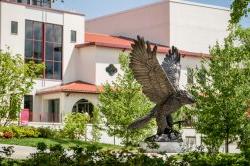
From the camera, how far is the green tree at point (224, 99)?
2712 cm

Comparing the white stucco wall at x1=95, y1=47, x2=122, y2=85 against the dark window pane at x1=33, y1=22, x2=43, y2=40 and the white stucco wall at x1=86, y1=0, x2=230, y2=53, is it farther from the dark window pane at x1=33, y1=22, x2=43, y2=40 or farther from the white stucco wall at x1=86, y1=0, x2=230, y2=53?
the white stucco wall at x1=86, y1=0, x2=230, y2=53

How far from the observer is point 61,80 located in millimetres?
49875

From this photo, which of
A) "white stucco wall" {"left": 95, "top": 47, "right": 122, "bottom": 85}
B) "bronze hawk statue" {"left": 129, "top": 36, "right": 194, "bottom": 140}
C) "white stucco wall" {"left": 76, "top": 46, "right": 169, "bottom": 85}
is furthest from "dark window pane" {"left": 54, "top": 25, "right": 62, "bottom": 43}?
"bronze hawk statue" {"left": 129, "top": 36, "right": 194, "bottom": 140}

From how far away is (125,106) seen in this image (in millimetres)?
34125

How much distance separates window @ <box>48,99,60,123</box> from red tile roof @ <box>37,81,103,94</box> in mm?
1154

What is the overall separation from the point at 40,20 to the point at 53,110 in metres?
7.37

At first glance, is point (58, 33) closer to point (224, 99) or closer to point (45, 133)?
point (45, 133)

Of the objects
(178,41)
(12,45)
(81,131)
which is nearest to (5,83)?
(81,131)

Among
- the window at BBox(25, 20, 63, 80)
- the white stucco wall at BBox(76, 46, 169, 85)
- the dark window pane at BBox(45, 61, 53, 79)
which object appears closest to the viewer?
the window at BBox(25, 20, 63, 80)

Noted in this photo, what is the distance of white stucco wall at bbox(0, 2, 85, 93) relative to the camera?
46188mm

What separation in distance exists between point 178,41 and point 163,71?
1458 inches

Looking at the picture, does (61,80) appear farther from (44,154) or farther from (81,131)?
(44,154)

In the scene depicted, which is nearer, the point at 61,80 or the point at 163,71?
the point at 163,71

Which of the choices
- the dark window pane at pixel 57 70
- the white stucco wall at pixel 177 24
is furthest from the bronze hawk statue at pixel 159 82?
the white stucco wall at pixel 177 24
